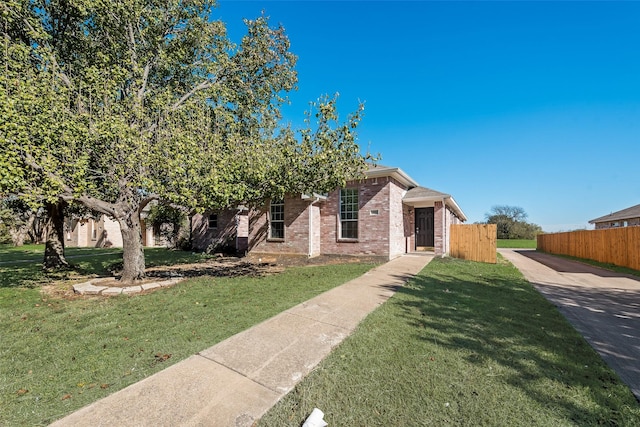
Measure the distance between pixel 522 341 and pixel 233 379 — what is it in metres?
3.89

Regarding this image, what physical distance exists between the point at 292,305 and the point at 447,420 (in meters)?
3.49

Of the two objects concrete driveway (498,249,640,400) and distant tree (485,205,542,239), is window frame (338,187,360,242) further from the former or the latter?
distant tree (485,205,542,239)

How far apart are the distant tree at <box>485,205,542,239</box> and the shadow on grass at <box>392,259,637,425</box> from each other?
45.8 meters

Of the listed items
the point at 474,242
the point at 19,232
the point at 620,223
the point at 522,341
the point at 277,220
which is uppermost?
the point at 620,223

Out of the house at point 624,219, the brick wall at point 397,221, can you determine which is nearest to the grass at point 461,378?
the brick wall at point 397,221

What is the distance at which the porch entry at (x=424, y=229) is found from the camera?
48.6 feet

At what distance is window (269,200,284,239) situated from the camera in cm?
1335

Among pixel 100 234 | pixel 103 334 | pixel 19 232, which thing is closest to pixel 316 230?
pixel 103 334

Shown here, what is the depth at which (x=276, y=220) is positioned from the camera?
1351 cm

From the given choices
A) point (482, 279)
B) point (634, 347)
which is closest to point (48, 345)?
point (634, 347)

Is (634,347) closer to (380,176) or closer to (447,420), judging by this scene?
(447,420)

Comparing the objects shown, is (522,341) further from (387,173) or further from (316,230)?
(316,230)

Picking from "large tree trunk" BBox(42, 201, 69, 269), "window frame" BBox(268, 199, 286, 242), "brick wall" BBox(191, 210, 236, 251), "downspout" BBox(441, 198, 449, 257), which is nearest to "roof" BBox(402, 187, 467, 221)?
"downspout" BBox(441, 198, 449, 257)

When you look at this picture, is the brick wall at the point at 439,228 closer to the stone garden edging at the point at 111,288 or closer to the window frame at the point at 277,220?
the window frame at the point at 277,220
